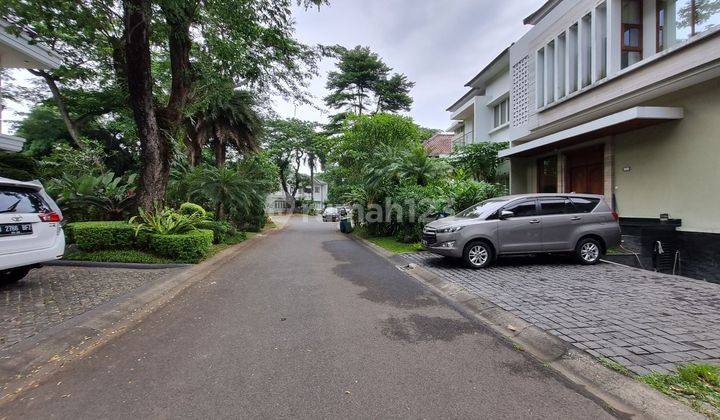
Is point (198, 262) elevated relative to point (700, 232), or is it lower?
lower

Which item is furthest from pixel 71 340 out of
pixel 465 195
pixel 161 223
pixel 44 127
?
pixel 44 127

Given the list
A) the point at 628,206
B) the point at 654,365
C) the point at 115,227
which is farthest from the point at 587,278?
the point at 115,227

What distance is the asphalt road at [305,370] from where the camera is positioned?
280cm

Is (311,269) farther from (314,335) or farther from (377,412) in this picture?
(377,412)

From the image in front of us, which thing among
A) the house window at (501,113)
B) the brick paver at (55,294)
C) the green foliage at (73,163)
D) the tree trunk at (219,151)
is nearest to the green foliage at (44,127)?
the green foliage at (73,163)

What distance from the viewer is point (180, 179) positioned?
14.8 metres

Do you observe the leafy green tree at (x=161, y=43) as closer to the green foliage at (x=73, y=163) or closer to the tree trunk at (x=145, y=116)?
the tree trunk at (x=145, y=116)

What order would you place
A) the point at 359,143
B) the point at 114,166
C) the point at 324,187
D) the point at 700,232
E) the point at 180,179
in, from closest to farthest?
1. the point at 700,232
2. the point at 180,179
3. the point at 359,143
4. the point at 114,166
5. the point at 324,187

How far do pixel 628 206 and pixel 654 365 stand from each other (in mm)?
8326

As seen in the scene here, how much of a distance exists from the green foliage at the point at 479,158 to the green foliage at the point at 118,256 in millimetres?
12741

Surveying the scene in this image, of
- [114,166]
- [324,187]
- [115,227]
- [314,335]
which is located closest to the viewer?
[314,335]

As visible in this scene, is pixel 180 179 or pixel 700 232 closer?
pixel 700 232

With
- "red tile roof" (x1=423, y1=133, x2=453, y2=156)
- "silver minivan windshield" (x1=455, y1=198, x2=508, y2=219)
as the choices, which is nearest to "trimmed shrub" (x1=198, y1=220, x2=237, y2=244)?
"silver minivan windshield" (x1=455, y1=198, x2=508, y2=219)

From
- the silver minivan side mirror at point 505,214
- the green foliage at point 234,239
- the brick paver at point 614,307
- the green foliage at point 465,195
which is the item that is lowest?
the brick paver at point 614,307
